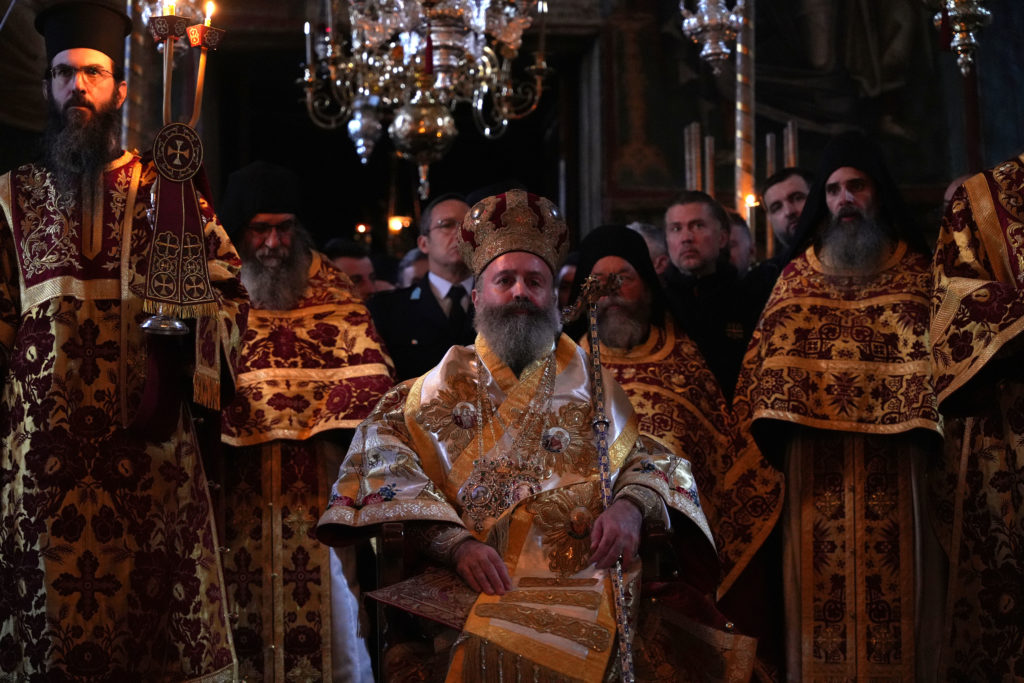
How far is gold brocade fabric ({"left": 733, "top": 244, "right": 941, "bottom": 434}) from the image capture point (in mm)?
5215

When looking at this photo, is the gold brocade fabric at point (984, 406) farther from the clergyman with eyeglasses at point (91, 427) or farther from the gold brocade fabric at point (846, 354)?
the clergyman with eyeglasses at point (91, 427)

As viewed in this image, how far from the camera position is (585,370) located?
14.1 feet

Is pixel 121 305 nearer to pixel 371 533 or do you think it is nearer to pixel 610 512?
pixel 371 533

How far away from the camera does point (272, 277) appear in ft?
18.4

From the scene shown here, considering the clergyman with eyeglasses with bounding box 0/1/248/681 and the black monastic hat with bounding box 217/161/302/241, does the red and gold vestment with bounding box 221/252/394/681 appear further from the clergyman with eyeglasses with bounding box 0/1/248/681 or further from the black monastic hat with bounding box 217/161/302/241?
the clergyman with eyeglasses with bounding box 0/1/248/681

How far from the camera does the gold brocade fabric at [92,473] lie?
3988mm

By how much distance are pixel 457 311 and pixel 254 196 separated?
1108mm

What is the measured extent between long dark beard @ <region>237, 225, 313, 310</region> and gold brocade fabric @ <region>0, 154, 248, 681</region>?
1.14m

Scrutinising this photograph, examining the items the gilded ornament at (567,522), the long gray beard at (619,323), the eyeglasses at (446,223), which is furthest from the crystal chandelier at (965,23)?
the gilded ornament at (567,522)

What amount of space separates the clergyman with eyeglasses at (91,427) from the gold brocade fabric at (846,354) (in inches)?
85.6

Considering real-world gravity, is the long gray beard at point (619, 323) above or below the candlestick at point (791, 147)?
below

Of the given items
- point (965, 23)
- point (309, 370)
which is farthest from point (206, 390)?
point (965, 23)

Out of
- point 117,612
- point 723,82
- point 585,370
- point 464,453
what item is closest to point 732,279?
point 585,370

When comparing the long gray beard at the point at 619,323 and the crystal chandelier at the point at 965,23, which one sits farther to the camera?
the long gray beard at the point at 619,323
